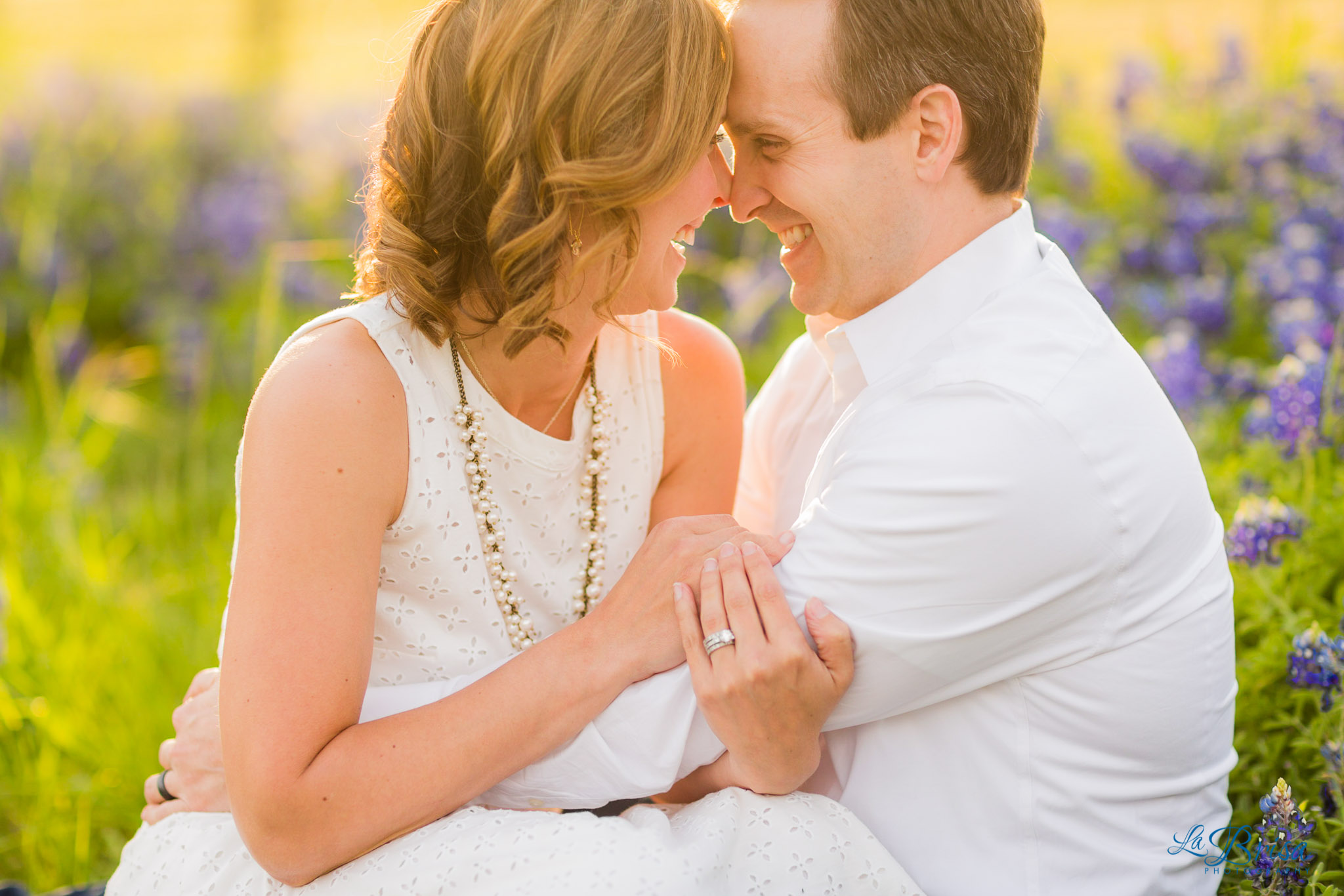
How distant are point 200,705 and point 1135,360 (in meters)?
1.78

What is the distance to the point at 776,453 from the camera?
8.36ft

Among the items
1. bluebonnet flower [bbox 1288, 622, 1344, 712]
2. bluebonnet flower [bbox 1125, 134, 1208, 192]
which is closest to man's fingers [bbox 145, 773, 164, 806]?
bluebonnet flower [bbox 1288, 622, 1344, 712]

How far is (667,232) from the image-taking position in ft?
6.83

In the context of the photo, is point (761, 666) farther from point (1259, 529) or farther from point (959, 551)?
point (1259, 529)

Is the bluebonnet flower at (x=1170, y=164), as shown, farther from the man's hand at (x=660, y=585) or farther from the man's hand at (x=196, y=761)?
the man's hand at (x=196, y=761)

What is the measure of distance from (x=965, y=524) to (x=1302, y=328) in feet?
6.23

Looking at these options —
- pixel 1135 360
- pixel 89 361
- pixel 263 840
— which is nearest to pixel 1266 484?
pixel 1135 360

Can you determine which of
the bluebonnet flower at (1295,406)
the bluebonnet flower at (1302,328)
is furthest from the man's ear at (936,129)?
the bluebonnet flower at (1302,328)

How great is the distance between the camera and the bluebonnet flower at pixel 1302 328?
3.10m

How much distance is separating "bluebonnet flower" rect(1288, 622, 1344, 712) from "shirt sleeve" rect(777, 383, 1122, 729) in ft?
1.77

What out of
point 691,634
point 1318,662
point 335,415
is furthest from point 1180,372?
point 335,415

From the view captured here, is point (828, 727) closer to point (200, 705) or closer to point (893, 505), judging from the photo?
point (893, 505)

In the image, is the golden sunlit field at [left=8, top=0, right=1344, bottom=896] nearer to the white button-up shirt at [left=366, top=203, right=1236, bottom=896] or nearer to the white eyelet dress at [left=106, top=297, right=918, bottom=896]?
the white button-up shirt at [left=366, top=203, right=1236, bottom=896]

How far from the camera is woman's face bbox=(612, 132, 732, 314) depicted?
205 centimetres
